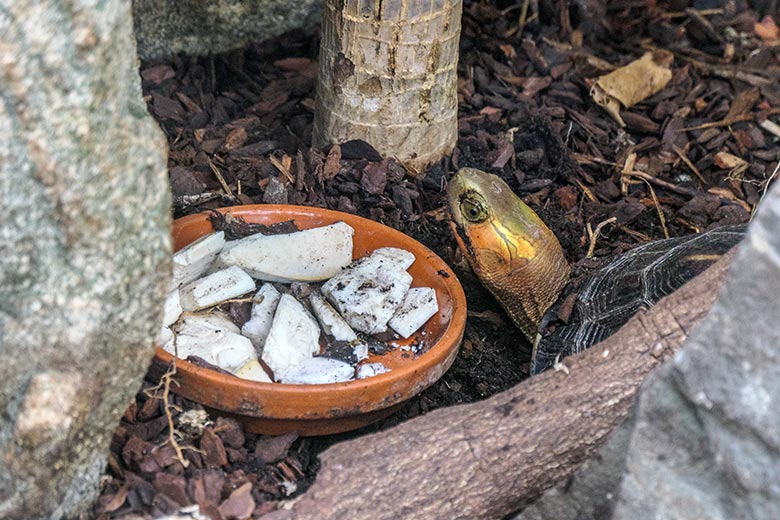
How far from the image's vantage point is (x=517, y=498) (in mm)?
2061

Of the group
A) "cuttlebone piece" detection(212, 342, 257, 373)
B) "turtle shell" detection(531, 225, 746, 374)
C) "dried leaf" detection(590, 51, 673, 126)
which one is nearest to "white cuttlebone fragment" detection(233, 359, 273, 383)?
"cuttlebone piece" detection(212, 342, 257, 373)

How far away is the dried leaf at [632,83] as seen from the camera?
410 cm

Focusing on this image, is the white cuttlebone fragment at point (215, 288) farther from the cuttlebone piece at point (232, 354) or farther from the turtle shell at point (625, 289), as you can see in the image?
the turtle shell at point (625, 289)

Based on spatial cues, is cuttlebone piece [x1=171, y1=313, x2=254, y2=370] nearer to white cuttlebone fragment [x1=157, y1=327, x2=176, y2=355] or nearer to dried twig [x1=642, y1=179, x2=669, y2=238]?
white cuttlebone fragment [x1=157, y1=327, x2=176, y2=355]

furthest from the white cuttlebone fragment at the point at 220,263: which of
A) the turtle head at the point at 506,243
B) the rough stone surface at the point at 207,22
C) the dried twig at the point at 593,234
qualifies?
the rough stone surface at the point at 207,22

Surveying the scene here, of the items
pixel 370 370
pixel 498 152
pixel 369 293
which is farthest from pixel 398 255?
pixel 498 152

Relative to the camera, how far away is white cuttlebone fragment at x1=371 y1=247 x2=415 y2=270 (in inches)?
110

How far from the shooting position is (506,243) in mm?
3002

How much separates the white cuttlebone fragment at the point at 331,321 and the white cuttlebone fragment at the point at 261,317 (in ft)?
0.38

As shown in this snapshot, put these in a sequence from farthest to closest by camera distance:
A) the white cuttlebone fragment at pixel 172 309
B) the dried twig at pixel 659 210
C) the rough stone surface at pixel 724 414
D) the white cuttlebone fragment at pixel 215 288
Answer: the dried twig at pixel 659 210 → the white cuttlebone fragment at pixel 215 288 → the white cuttlebone fragment at pixel 172 309 → the rough stone surface at pixel 724 414

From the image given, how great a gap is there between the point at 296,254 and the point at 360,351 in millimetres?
382

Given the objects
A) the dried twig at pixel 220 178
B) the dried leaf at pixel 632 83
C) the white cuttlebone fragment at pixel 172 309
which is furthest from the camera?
the dried leaf at pixel 632 83

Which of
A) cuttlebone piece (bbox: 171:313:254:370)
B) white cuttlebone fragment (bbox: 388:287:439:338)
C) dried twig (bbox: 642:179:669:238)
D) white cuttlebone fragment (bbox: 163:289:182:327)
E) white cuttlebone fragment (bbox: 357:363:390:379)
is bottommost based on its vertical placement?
dried twig (bbox: 642:179:669:238)

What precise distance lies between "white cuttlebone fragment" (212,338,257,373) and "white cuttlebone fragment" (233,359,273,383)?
2 centimetres
